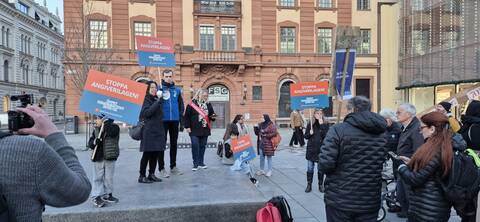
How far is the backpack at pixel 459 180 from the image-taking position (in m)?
3.61

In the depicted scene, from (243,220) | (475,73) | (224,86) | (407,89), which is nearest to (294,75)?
(224,86)

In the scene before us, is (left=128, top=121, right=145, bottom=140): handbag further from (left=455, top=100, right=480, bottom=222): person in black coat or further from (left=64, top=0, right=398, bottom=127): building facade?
(left=64, top=0, right=398, bottom=127): building facade

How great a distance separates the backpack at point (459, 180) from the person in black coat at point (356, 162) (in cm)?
64

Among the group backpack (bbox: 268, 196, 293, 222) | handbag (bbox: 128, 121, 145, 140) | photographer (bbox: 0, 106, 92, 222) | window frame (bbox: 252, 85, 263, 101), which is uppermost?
window frame (bbox: 252, 85, 263, 101)

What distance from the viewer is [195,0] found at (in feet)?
94.6

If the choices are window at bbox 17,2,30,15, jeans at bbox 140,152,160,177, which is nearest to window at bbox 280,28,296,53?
jeans at bbox 140,152,160,177

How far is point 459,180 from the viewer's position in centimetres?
362

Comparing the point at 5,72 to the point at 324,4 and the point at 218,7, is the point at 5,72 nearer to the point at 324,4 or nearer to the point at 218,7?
the point at 218,7

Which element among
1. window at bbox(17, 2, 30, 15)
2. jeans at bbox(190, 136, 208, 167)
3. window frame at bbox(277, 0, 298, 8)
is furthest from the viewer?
window at bbox(17, 2, 30, 15)

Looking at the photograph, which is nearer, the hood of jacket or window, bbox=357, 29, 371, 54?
the hood of jacket

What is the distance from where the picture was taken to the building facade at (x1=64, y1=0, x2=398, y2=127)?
2794 centimetres

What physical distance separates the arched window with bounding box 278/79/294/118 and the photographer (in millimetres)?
28595

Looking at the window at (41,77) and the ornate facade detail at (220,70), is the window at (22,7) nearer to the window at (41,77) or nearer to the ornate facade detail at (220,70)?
the window at (41,77)

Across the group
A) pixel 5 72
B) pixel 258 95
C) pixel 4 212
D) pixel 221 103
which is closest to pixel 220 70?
pixel 221 103
